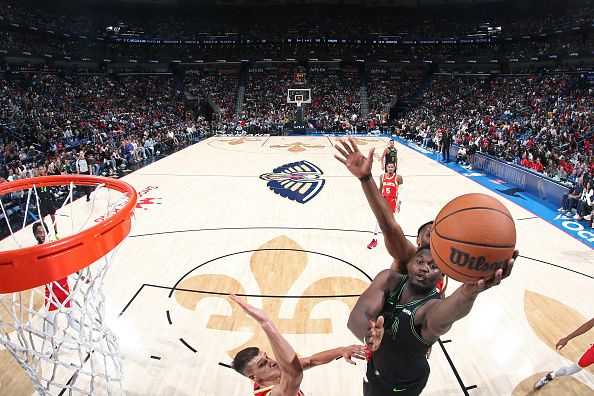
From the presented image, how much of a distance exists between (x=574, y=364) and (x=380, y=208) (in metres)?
3.38

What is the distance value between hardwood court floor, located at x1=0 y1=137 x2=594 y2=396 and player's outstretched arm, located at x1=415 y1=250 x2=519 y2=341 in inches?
107

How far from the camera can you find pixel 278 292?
626 cm

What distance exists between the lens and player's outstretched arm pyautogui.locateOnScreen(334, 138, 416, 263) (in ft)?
7.86

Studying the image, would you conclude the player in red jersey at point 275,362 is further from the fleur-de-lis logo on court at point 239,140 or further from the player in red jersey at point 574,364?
the fleur-de-lis logo on court at point 239,140

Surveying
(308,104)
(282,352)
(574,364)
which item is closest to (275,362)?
(282,352)

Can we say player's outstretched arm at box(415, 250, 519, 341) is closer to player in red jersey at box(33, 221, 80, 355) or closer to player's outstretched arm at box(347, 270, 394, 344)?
player's outstretched arm at box(347, 270, 394, 344)

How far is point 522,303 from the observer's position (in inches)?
239

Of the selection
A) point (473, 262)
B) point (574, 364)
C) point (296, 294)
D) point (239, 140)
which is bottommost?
point (239, 140)

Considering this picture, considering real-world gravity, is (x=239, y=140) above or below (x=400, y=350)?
below

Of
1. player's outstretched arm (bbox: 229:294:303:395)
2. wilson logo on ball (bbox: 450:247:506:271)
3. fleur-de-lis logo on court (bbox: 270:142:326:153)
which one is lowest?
fleur-de-lis logo on court (bbox: 270:142:326:153)

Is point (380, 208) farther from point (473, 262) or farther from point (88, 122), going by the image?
point (88, 122)

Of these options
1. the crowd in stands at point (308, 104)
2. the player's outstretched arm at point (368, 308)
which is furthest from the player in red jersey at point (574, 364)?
the crowd in stands at point (308, 104)

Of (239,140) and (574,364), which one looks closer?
(574,364)

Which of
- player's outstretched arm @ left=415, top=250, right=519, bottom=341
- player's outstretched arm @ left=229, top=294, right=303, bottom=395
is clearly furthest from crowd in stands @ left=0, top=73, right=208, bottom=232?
player's outstretched arm @ left=415, top=250, right=519, bottom=341
